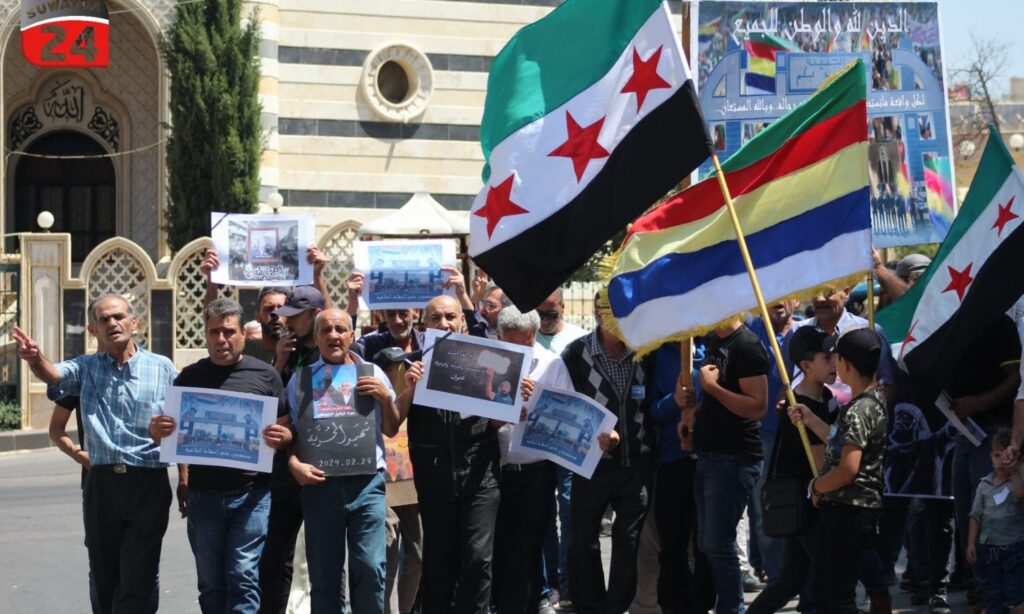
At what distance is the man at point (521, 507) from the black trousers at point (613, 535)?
214 mm

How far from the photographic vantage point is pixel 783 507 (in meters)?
7.68

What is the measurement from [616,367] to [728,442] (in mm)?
781

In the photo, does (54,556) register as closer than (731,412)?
No

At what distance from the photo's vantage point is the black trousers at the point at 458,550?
8.12m

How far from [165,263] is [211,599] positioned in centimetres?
1758

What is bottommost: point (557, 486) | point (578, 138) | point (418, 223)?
point (557, 486)

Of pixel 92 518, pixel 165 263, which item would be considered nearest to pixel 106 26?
pixel 165 263

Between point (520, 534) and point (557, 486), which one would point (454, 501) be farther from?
point (557, 486)

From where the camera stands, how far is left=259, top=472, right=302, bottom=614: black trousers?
27.2 feet

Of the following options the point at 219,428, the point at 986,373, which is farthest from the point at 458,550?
the point at 986,373

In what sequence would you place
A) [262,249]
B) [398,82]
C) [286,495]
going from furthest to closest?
[398,82]
[262,249]
[286,495]

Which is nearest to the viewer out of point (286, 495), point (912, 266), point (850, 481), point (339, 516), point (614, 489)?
Answer: point (850, 481)

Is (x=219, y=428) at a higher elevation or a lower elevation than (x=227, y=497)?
higher

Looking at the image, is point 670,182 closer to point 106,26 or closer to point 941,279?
point 941,279
